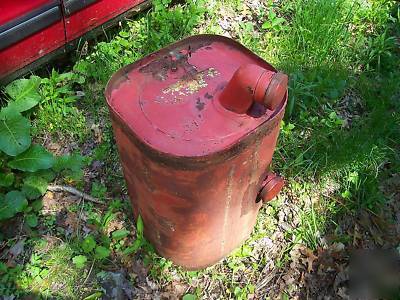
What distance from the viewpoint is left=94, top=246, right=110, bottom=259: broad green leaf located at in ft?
9.38

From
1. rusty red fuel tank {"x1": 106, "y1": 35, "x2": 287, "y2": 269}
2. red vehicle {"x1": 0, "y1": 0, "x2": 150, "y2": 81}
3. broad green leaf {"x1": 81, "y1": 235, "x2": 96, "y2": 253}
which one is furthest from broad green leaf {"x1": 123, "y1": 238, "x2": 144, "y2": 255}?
red vehicle {"x1": 0, "y1": 0, "x2": 150, "y2": 81}

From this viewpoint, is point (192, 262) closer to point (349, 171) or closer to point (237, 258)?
point (237, 258)

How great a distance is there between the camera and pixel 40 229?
3.04 metres

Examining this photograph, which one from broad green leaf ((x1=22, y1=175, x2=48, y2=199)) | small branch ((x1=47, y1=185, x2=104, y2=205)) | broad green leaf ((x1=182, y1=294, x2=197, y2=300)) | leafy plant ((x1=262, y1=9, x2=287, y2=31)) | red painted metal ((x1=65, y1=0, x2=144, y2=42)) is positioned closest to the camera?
broad green leaf ((x1=182, y1=294, x2=197, y2=300))

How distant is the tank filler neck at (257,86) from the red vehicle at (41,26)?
1658 millimetres

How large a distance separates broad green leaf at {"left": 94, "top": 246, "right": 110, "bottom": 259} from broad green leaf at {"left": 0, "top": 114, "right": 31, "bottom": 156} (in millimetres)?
808

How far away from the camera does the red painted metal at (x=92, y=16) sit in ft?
10.7

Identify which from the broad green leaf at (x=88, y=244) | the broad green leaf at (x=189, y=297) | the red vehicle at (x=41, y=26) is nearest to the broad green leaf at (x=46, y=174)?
the broad green leaf at (x=88, y=244)

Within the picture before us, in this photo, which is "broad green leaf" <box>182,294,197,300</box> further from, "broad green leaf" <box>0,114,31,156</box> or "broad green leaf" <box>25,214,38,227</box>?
"broad green leaf" <box>0,114,31,156</box>

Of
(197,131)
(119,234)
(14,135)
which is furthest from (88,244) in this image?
(197,131)

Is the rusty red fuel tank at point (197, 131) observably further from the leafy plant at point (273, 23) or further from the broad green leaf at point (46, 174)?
the leafy plant at point (273, 23)

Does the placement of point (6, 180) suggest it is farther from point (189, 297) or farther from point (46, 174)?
point (189, 297)

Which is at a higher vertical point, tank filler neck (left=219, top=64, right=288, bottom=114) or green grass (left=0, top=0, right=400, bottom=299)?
tank filler neck (left=219, top=64, right=288, bottom=114)

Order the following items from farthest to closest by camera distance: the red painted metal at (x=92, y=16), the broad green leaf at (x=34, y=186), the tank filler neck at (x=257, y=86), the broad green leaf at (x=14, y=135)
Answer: the red painted metal at (x=92, y=16) → the broad green leaf at (x=34, y=186) → the broad green leaf at (x=14, y=135) → the tank filler neck at (x=257, y=86)
